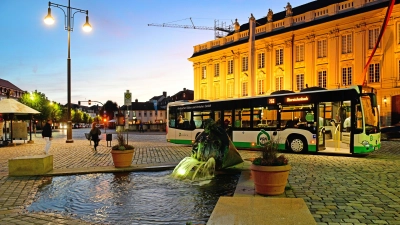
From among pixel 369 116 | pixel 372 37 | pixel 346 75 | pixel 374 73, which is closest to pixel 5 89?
pixel 346 75

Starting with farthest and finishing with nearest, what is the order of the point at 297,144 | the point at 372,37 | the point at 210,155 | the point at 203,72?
the point at 203,72
the point at 372,37
the point at 297,144
the point at 210,155

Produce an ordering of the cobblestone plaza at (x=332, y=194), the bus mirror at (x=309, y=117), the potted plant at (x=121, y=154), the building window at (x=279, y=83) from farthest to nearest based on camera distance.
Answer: the building window at (x=279, y=83)
the bus mirror at (x=309, y=117)
the potted plant at (x=121, y=154)
the cobblestone plaza at (x=332, y=194)

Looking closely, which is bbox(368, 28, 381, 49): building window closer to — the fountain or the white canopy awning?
the fountain

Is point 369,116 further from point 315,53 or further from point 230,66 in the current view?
point 230,66

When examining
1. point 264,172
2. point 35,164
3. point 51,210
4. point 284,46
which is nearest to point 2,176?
point 35,164

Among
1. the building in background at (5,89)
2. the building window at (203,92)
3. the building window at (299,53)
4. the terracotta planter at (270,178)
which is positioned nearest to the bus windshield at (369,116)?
the terracotta planter at (270,178)

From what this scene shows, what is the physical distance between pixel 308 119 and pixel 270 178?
452 inches

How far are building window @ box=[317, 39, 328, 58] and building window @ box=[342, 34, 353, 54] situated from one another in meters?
2.42

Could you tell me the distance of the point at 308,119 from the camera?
715 inches

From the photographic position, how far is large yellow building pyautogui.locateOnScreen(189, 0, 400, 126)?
37844 mm

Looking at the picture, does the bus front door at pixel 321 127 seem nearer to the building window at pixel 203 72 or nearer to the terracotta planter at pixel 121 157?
the terracotta planter at pixel 121 157

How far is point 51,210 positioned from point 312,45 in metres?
44.3

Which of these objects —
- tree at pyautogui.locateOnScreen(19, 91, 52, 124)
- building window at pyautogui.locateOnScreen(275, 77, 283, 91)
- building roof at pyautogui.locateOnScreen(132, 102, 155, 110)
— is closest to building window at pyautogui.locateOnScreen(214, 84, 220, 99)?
building window at pyautogui.locateOnScreen(275, 77, 283, 91)

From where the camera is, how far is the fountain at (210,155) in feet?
37.4
